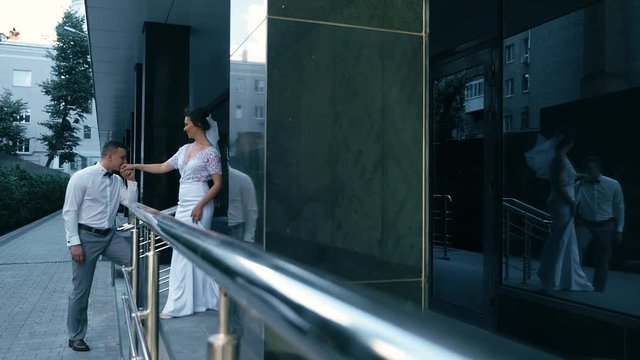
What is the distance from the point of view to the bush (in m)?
14.0

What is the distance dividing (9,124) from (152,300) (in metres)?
42.3

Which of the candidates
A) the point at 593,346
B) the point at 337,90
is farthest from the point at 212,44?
the point at 593,346

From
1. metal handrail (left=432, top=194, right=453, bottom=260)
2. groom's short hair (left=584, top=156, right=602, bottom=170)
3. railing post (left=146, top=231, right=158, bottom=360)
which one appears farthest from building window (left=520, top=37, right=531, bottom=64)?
railing post (left=146, top=231, right=158, bottom=360)

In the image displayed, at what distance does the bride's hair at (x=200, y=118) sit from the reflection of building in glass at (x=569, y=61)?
8.86 feet

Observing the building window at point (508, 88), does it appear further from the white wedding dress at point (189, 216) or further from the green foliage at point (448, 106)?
the white wedding dress at point (189, 216)

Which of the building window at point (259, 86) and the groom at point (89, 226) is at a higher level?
the building window at point (259, 86)

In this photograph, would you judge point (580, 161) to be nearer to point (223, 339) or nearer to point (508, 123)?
point (508, 123)

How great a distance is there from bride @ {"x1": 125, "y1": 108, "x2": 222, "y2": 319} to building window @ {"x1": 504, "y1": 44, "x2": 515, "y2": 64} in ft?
9.07

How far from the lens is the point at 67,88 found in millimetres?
41250

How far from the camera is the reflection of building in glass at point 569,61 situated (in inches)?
147

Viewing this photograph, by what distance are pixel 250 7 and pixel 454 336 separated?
3323 mm

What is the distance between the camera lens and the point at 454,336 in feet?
1.34

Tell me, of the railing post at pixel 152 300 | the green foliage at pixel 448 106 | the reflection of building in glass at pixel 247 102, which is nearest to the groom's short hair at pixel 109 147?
the reflection of building in glass at pixel 247 102

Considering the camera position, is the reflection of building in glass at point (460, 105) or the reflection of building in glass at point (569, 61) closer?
the reflection of building in glass at point (569, 61)
